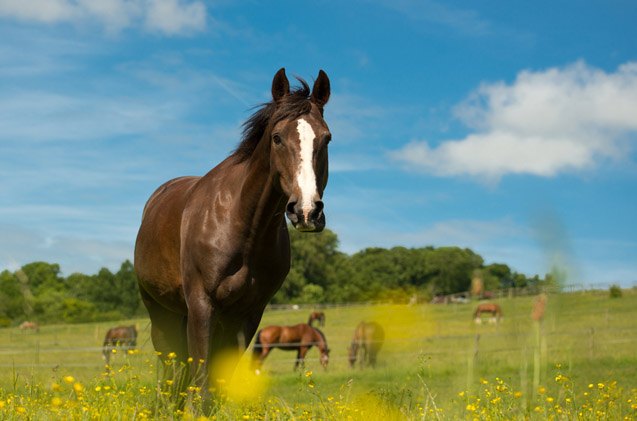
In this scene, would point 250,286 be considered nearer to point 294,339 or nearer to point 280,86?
point 280,86

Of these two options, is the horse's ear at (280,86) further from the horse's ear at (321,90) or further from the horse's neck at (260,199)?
the horse's neck at (260,199)

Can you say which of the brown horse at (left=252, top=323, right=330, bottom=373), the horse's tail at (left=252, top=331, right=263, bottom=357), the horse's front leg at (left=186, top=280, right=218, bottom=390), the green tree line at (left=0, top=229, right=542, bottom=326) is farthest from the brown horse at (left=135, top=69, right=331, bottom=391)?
the brown horse at (left=252, top=323, right=330, bottom=373)

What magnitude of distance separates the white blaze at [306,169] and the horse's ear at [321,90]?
1.76 feet

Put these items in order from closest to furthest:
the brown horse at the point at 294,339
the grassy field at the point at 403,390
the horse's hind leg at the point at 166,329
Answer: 1. the grassy field at the point at 403,390
2. the horse's hind leg at the point at 166,329
3. the brown horse at the point at 294,339

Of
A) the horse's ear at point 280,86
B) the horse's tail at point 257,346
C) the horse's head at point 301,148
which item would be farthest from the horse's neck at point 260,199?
the horse's tail at point 257,346

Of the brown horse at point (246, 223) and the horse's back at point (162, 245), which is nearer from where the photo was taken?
the brown horse at point (246, 223)

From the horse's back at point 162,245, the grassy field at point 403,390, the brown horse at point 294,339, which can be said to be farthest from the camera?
the brown horse at point 294,339

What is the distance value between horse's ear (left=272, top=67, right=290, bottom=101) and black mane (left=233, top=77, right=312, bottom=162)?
0.05 metres

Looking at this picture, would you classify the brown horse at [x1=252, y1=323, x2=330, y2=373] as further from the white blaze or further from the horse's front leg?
the white blaze

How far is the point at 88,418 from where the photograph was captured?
3398 mm

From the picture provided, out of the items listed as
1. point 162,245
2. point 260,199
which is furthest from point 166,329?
point 260,199

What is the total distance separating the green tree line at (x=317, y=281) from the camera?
10.3 ft

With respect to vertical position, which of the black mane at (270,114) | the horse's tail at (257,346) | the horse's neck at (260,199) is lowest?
the horse's tail at (257,346)

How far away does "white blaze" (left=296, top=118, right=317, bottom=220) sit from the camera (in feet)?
14.4
